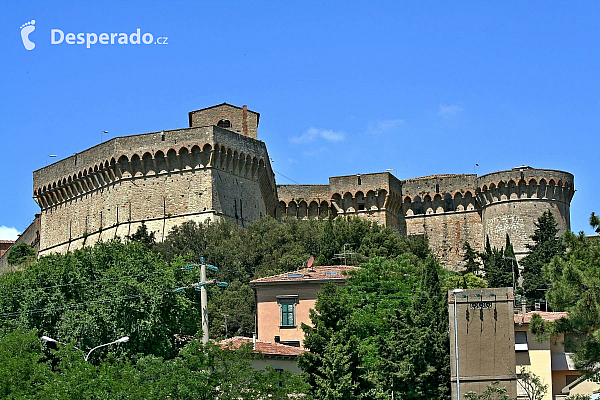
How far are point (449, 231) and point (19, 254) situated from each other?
94.5 ft

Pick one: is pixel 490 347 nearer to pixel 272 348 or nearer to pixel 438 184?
pixel 272 348

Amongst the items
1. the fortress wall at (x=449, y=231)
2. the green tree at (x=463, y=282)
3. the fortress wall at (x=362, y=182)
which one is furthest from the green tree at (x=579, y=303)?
the fortress wall at (x=449, y=231)

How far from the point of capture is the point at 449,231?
6850 centimetres

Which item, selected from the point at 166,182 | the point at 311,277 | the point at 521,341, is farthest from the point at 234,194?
the point at 521,341

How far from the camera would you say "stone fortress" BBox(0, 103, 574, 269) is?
180 ft

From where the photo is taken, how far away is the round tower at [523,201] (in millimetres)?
64375

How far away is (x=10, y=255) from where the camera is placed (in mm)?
67625

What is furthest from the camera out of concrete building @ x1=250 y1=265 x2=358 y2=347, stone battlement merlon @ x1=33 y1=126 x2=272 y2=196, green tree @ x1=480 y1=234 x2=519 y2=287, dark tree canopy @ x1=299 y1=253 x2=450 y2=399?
stone battlement merlon @ x1=33 y1=126 x2=272 y2=196

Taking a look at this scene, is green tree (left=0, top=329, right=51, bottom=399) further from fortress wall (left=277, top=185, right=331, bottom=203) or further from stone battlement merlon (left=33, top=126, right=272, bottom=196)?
fortress wall (left=277, top=185, right=331, bottom=203)

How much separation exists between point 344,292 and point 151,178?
24756 mm

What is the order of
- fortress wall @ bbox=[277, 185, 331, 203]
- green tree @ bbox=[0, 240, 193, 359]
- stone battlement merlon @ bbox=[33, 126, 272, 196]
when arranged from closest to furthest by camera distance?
1. green tree @ bbox=[0, 240, 193, 359]
2. stone battlement merlon @ bbox=[33, 126, 272, 196]
3. fortress wall @ bbox=[277, 185, 331, 203]

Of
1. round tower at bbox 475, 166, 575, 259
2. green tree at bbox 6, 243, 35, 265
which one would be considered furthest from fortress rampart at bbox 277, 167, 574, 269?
green tree at bbox 6, 243, 35, 265

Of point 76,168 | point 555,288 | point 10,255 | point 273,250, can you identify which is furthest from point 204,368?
point 10,255

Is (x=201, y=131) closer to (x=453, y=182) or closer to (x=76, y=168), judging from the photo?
(x=76, y=168)
